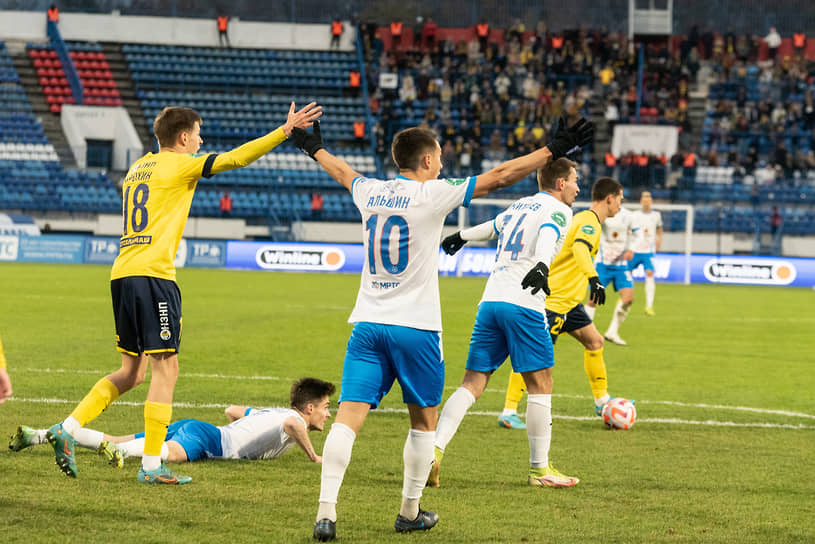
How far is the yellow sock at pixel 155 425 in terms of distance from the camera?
602 cm

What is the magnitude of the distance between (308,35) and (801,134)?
825 inches

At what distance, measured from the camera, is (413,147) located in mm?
5211

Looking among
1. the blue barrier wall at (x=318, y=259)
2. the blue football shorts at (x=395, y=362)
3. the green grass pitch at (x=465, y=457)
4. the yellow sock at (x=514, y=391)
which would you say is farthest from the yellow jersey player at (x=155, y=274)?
the blue barrier wall at (x=318, y=259)

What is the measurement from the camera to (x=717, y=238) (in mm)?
35312

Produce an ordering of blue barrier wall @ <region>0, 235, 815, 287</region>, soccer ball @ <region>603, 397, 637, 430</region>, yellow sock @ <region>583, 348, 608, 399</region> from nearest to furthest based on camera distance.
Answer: soccer ball @ <region>603, 397, 637, 430</region> < yellow sock @ <region>583, 348, 608, 399</region> < blue barrier wall @ <region>0, 235, 815, 287</region>

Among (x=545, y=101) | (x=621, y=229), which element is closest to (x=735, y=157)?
(x=545, y=101)

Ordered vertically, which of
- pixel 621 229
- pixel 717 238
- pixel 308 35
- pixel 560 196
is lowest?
pixel 717 238

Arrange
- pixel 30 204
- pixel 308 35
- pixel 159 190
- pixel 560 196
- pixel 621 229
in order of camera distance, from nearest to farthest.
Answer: pixel 159 190 → pixel 560 196 → pixel 621 229 → pixel 30 204 → pixel 308 35

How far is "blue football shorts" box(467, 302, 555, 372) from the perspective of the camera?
662cm

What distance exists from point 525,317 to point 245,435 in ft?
6.59

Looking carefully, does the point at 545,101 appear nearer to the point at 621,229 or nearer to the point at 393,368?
the point at 621,229

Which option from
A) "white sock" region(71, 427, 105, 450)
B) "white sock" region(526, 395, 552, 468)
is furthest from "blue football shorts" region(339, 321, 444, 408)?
"white sock" region(71, 427, 105, 450)

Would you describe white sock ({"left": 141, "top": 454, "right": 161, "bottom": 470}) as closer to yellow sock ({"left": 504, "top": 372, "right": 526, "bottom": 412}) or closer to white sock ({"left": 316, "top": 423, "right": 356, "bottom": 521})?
white sock ({"left": 316, "top": 423, "right": 356, "bottom": 521})

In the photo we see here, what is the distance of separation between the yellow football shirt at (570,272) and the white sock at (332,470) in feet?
11.5
